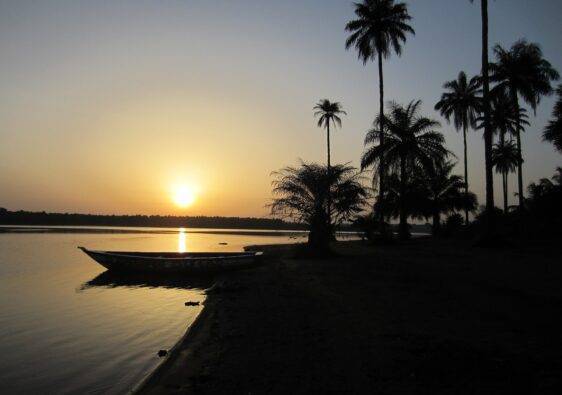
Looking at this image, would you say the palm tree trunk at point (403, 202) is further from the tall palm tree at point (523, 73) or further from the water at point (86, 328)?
the water at point (86, 328)

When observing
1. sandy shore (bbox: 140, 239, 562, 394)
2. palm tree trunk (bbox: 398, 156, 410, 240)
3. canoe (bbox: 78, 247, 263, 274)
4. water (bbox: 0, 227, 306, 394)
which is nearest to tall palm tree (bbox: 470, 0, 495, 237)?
palm tree trunk (bbox: 398, 156, 410, 240)

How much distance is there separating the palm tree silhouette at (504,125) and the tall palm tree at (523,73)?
54.4 inches

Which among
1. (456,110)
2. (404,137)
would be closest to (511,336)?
(404,137)

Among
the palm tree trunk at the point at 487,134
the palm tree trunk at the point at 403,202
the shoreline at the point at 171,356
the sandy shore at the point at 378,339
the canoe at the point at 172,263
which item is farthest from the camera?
the palm tree trunk at the point at 403,202

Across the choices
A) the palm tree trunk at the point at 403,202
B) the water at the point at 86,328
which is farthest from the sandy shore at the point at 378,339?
the palm tree trunk at the point at 403,202

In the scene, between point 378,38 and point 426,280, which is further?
point 378,38

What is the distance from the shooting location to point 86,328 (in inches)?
520

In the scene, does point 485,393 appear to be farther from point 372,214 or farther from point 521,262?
point 372,214

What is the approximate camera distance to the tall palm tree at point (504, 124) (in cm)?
4400

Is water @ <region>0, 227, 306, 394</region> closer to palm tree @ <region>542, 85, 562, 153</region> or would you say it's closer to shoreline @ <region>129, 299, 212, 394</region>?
shoreline @ <region>129, 299, 212, 394</region>

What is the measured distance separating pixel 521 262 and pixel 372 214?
22.0 metres

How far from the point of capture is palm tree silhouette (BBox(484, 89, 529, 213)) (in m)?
44.3

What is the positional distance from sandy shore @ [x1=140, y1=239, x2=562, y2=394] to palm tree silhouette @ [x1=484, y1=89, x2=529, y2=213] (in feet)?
85.1

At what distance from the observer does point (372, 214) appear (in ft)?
143
